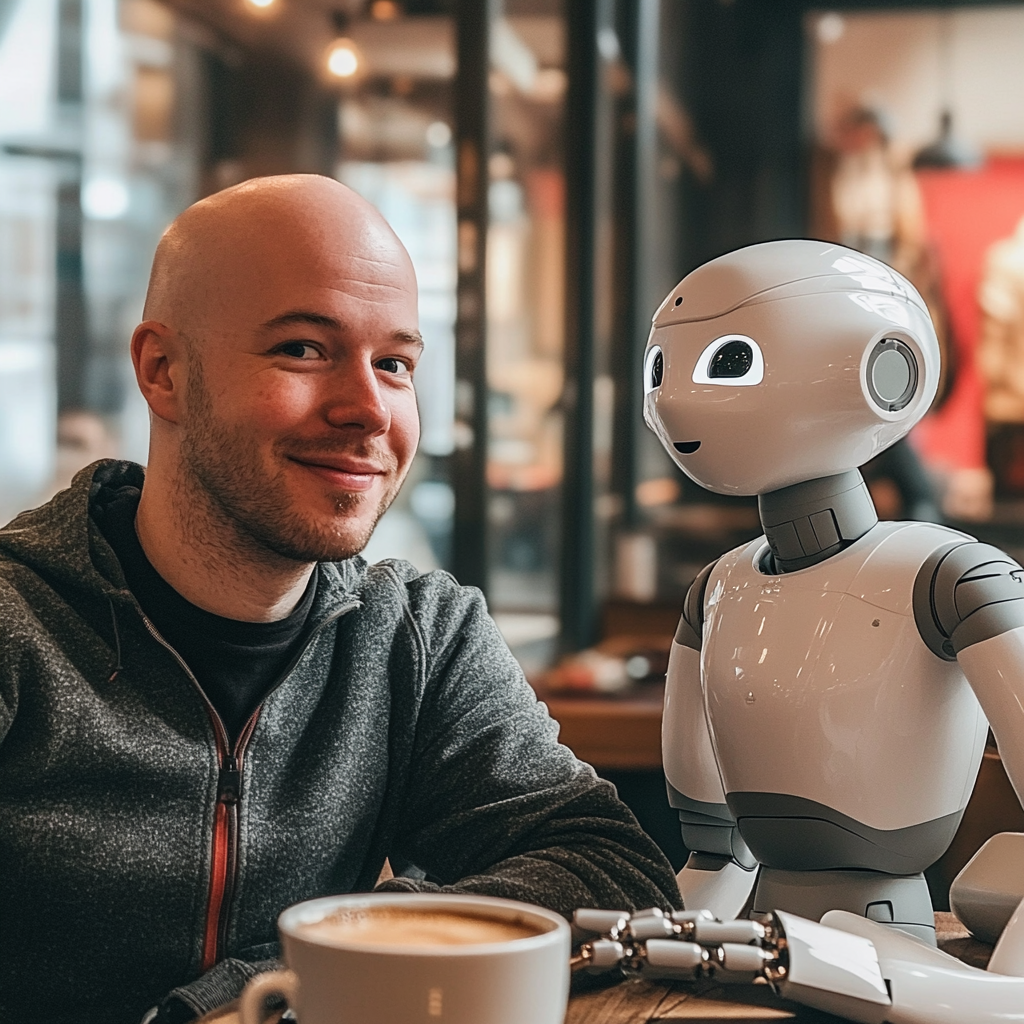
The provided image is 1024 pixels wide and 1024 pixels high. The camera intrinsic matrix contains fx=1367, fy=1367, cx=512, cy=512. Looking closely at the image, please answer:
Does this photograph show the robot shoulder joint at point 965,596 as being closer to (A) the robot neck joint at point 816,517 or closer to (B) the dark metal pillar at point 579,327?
(A) the robot neck joint at point 816,517

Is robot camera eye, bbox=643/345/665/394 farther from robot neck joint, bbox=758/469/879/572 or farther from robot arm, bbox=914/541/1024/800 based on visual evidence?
robot arm, bbox=914/541/1024/800

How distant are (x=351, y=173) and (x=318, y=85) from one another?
0.31 meters

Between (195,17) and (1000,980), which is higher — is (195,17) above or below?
above

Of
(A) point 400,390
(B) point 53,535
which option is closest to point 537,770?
(A) point 400,390

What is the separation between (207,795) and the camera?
41.0 inches

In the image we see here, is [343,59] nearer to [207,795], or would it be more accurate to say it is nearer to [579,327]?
[579,327]

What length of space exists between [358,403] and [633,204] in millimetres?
4638

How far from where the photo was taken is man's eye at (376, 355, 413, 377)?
1094 millimetres

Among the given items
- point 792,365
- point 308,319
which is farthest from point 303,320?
point 792,365

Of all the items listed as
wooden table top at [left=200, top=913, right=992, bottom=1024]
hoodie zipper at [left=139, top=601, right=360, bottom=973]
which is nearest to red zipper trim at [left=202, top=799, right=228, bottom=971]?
hoodie zipper at [left=139, top=601, right=360, bottom=973]

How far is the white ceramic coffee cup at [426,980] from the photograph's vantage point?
57 cm

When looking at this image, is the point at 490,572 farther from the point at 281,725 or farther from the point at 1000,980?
the point at 1000,980

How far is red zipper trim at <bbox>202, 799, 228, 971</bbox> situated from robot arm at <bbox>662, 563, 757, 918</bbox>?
34cm

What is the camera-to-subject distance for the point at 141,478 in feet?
4.12
